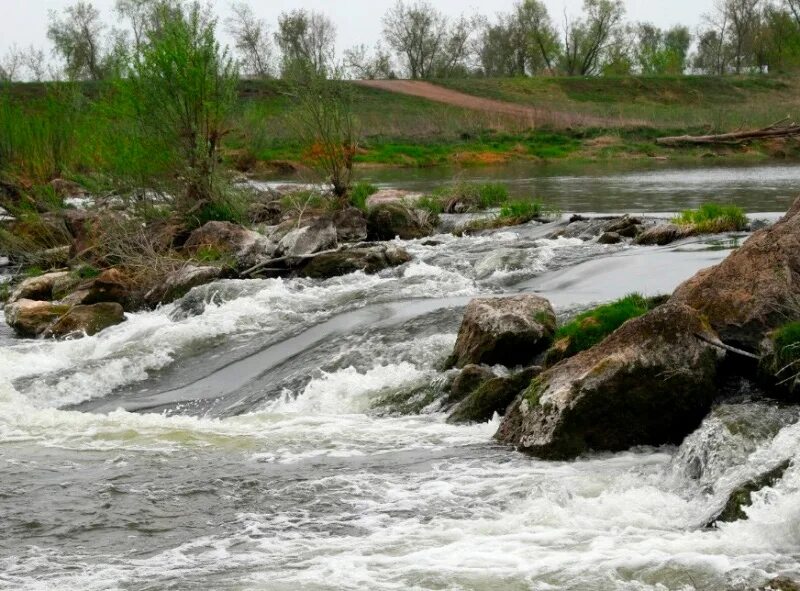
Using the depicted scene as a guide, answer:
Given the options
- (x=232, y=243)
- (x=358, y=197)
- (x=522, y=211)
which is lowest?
(x=232, y=243)

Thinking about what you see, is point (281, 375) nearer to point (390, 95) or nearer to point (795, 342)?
point (795, 342)

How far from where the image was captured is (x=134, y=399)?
11.0 m

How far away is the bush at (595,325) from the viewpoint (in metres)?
9.24

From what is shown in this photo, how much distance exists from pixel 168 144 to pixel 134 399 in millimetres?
9392

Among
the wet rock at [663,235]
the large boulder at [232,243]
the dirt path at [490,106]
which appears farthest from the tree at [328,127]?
the dirt path at [490,106]

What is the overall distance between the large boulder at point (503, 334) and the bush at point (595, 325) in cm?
23

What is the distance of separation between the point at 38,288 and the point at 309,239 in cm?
471

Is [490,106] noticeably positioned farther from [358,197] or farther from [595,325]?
[595,325]

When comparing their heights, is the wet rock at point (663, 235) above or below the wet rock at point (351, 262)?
above

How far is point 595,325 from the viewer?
9.49 metres

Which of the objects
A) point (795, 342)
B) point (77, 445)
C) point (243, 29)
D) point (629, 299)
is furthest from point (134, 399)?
point (243, 29)

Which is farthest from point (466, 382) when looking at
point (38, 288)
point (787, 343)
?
point (38, 288)

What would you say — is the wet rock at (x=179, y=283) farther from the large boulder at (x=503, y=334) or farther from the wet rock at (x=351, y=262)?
the large boulder at (x=503, y=334)

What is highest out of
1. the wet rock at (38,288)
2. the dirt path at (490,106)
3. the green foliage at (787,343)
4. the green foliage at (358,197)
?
the dirt path at (490,106)
